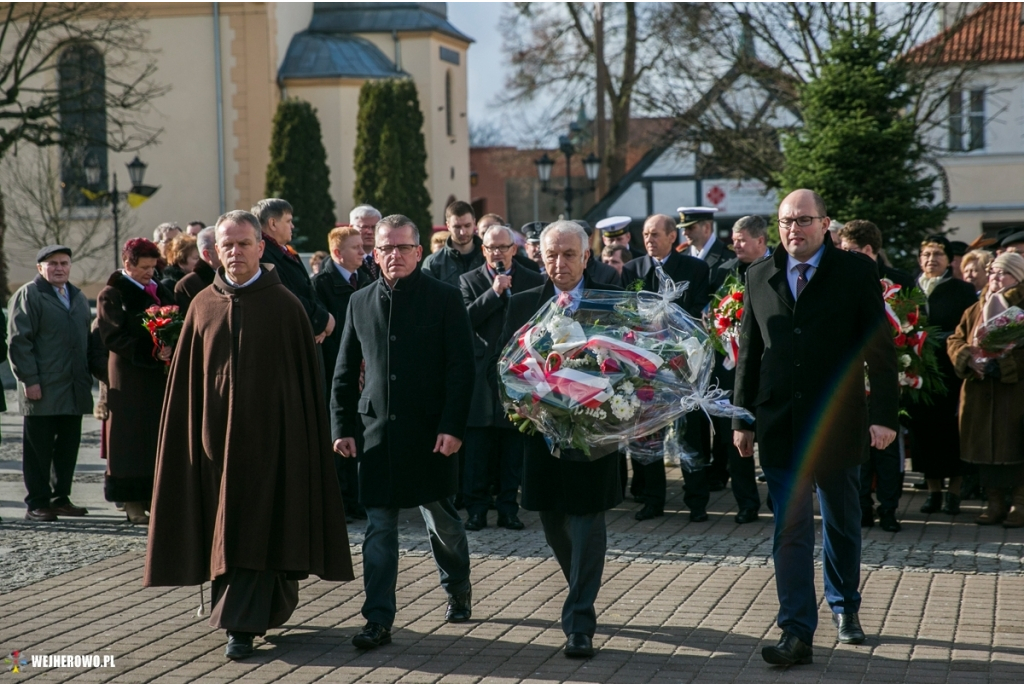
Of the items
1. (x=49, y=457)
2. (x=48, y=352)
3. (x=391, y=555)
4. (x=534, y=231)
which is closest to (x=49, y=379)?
(x=48, y=352)

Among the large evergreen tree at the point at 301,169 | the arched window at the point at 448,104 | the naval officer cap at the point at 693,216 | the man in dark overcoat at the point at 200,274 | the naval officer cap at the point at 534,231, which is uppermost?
the arched window at the point at 448,104

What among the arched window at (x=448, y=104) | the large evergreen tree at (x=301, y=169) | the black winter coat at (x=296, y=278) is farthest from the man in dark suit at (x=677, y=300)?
the arched window at (x=448, y=104)

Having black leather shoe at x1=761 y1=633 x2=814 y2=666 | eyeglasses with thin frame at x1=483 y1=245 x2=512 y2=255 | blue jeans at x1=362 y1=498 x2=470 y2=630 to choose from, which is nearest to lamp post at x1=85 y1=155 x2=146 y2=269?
eyeglasses with thin frame at x1=483 y1=245 x2=512 y2=255

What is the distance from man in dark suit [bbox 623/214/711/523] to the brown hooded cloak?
401cm

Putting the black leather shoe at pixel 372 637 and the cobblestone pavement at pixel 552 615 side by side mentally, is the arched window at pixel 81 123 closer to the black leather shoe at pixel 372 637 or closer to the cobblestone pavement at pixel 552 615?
the cobblestone pavement at pixel 552 615

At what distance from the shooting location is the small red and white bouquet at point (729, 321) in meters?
9.48

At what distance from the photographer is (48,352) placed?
10297 millimetres

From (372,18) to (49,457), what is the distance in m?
36.6

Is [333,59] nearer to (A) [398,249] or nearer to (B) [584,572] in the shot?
(A) [398,249]

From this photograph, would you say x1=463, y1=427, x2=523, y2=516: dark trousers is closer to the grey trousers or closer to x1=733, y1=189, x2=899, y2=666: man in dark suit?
the grey trousers

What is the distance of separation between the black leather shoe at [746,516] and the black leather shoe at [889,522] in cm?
96

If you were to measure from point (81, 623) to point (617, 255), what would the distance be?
5.98 m

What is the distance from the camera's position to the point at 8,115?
27.0 metres

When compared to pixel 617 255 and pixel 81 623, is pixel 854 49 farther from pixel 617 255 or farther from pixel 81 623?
pixel 81 623
